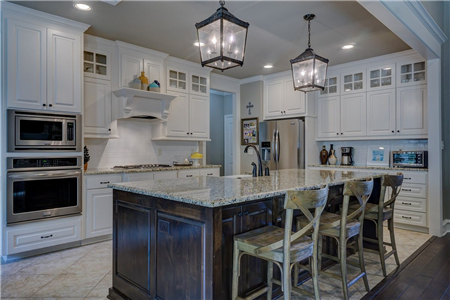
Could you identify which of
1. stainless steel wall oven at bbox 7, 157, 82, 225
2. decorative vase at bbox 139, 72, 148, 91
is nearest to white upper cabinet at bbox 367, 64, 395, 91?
decorative vase at bbox 139, 72, 148, 91

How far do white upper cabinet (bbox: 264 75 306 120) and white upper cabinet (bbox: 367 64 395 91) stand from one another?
3.76ft

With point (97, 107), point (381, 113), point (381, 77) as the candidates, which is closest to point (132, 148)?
point (97, 107)

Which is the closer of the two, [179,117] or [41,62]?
[41,62]

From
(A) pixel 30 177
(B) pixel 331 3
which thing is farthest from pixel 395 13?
(A) pixel 30 177

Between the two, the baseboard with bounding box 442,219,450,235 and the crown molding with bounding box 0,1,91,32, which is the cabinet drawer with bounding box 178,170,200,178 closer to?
the crown molding with bounding box 0,1,91,32

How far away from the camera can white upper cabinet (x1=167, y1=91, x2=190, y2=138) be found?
485 cm

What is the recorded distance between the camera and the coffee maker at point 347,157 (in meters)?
5.29

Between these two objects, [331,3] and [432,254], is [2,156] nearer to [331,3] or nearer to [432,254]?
[331,3]

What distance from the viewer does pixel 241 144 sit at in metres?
6.38

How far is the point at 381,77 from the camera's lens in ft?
15.8

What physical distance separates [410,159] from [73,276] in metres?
Result: 4.74

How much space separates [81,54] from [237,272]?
3258mm

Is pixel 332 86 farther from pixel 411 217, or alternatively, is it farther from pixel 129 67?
pixel 129 67

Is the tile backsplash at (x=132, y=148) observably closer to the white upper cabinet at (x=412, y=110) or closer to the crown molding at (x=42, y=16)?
the crown molding at (x=42, y=16)
